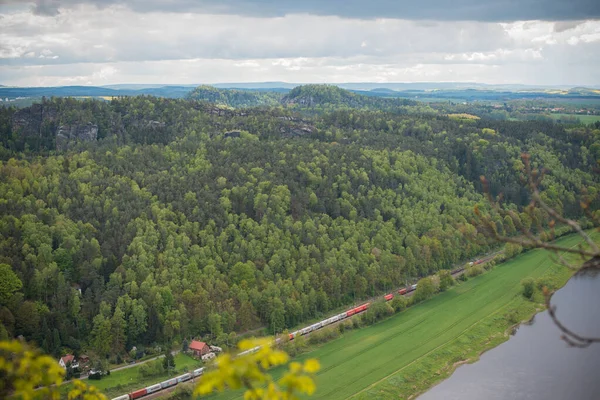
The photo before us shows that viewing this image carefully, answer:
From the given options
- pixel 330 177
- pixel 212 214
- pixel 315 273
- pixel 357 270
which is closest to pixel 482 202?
pixel 330 177

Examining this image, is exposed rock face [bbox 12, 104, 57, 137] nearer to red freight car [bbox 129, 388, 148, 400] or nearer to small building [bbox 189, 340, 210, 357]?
small building [bbox 189, 340, 210, 357]

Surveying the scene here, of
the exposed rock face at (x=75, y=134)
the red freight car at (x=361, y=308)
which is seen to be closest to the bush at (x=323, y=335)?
the red freight car at (x=361, y=308)

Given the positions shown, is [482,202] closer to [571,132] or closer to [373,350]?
[373,350]

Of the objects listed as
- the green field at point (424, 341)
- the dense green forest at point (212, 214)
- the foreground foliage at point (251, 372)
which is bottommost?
the green field at point (424, 341)

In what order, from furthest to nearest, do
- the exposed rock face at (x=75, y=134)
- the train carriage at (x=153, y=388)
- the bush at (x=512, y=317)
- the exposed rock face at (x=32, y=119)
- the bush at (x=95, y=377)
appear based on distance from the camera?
the exposed rock face at (x=32, y=119)
the exposed rock face at (x=75, y=134)
the bush at (x=512, y=317)
the bush at (x=95, y=377)
the train carriage at (x=153, y=388)

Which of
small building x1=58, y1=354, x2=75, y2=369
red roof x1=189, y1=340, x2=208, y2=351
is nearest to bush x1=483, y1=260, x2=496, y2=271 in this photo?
red roof x1=189, y1=340, x2=208, y2=351

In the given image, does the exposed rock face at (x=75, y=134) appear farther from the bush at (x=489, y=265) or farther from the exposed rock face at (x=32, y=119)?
the bush at (x=489, y=265)

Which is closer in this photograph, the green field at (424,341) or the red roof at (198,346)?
the green field at (424,341)

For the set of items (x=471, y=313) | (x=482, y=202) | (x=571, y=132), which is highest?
(x=571, y=132)
